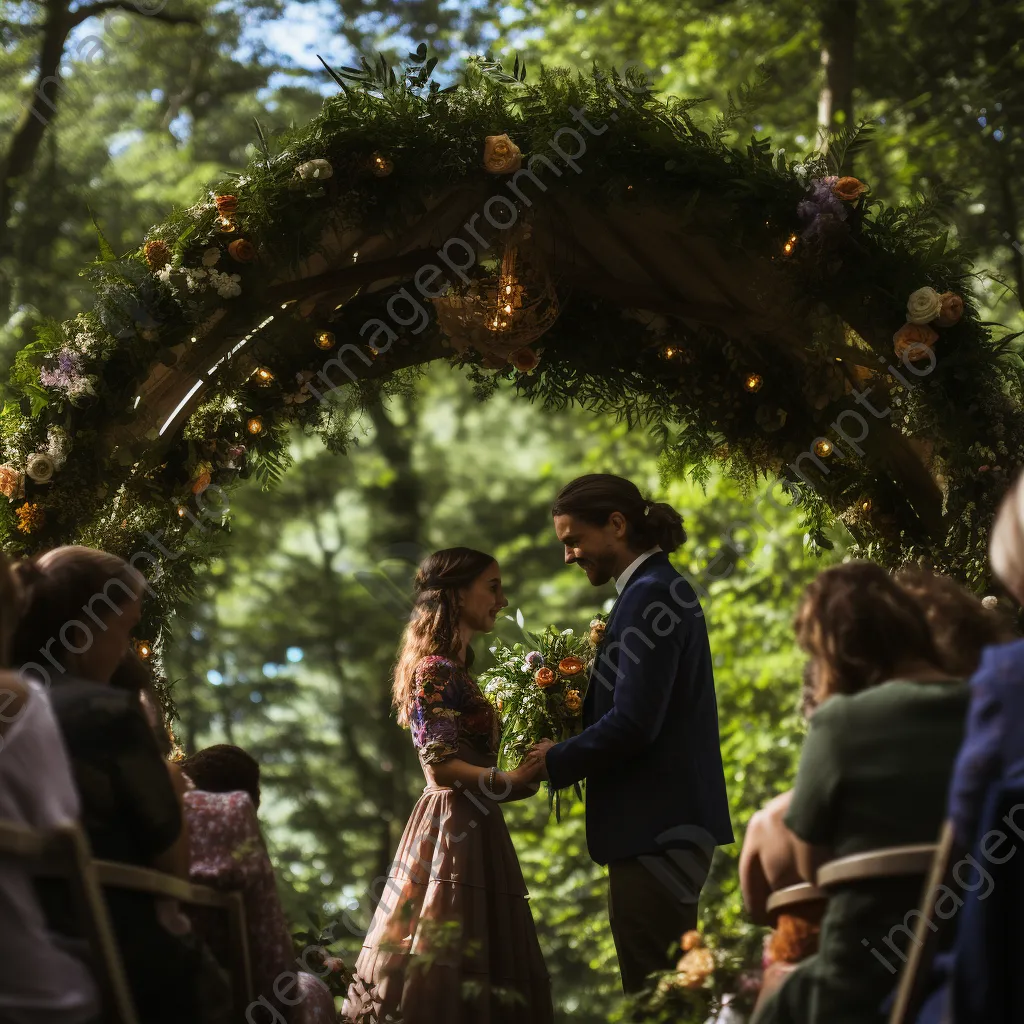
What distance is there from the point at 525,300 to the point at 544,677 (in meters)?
1.50

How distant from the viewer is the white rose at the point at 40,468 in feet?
16.4

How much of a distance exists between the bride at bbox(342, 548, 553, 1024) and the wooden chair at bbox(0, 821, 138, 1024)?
1924 millimetres

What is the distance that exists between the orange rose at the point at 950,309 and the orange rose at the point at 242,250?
97.4 inches

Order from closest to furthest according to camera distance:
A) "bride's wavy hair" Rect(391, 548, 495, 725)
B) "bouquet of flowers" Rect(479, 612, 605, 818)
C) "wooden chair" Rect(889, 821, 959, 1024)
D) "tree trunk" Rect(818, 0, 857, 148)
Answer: "wooden chair" Rect(889, 821, 959, 1024), "bride's wavy hair" Rect(391, 548, 495, 725), "bouquet of flowers" Rect(479, 612, 605, 818), "tree trunk" Rect(818, 0, 857, 148)

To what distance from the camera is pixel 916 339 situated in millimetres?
4961

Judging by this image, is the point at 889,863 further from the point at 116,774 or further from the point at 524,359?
the point at 524,359

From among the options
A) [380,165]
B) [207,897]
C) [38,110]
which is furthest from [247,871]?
[38,110]

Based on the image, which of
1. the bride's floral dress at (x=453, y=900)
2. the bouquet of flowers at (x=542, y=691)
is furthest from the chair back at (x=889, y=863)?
the bouquet of flowers at (x=542, y=691)

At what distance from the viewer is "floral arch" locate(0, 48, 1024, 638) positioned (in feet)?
16.5

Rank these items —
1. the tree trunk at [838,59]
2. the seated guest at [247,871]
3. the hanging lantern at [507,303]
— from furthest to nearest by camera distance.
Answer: the tree trunk at [838,59] < the hanging lantern at [507,303] < the seated guest at [247,871]

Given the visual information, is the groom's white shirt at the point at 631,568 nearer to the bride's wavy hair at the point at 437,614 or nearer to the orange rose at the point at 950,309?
the bride's wavy hair at the point at 437,614

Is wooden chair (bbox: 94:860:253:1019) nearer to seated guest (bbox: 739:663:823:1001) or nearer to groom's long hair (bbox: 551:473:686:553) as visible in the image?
seated guest (bbox: 739:663:823:1001)

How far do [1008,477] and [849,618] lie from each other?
191 centimetres

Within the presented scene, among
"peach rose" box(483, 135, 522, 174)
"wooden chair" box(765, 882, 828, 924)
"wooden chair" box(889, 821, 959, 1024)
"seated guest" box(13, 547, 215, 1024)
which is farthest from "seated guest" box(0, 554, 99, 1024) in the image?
"peach rose" box(483, 135, 522, 174)
